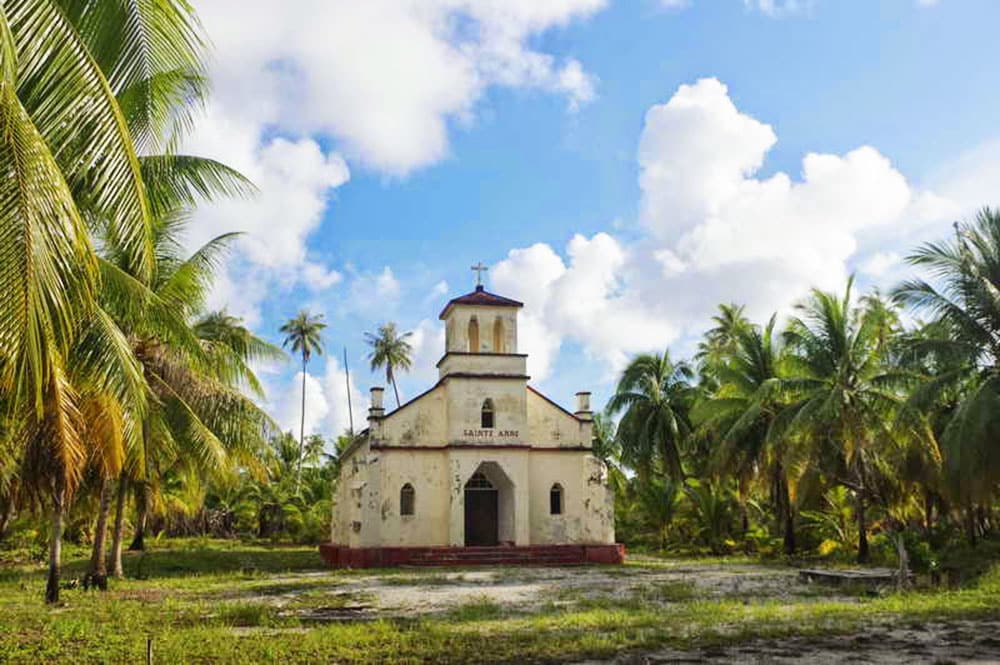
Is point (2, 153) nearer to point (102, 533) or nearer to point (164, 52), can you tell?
point (164, 52)

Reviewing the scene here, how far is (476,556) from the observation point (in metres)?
25.9

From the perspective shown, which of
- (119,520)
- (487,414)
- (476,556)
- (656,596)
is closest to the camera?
(656,596)

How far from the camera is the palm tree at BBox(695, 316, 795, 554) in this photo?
2748cm

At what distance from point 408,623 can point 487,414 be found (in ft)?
52.6

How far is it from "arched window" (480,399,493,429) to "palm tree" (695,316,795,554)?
270 inches

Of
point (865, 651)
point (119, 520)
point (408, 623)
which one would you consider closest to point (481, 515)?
point (119, 520)

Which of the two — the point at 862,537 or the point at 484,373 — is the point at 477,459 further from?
the point at 862,537

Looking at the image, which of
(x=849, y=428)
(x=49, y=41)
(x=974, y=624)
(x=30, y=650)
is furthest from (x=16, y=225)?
(x=849, y=428)

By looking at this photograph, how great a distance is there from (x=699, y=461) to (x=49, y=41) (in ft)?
109

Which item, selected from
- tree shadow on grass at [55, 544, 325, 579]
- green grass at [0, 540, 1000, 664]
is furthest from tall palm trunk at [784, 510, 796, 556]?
tree shadow on grass at [55, 544, 325, 579]

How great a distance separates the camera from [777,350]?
28.2 metres

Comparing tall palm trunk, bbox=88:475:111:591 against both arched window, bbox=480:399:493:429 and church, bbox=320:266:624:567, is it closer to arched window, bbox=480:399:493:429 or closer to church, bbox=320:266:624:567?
church, bbox=320:266:624:567

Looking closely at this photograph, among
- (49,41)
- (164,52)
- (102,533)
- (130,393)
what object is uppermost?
(164,52)

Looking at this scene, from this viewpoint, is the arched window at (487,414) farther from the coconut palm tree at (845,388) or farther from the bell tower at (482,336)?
the coconut palm tree at (845,388)
